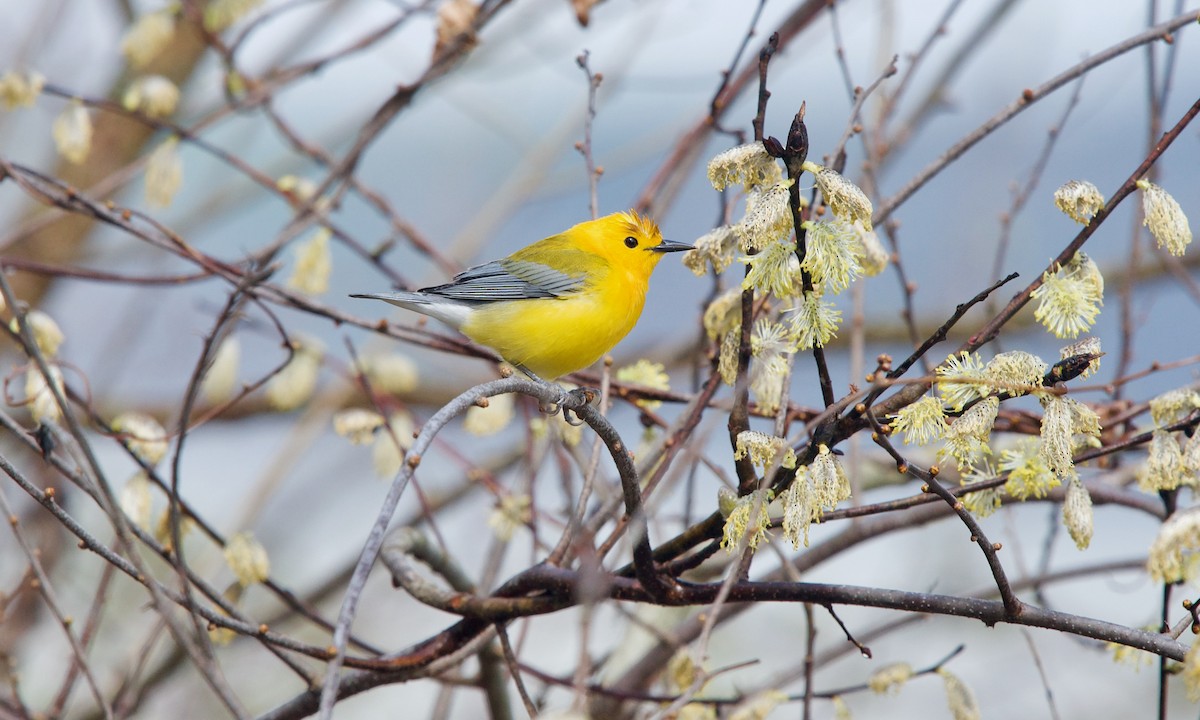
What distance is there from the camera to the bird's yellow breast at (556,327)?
137 inches

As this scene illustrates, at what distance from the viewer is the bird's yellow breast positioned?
348 centimetres

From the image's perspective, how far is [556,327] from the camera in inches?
138

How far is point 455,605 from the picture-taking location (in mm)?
2334

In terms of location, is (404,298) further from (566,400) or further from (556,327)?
(566,400)

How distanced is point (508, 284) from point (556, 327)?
359 mm

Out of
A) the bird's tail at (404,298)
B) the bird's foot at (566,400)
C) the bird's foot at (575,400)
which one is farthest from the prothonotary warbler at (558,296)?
the bird's foot at (575,400)

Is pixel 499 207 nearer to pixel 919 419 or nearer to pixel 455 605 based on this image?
pixel 455 605

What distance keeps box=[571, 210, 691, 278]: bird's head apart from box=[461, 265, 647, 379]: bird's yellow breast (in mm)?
157

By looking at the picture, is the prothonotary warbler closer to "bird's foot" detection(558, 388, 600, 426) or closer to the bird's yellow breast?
the bird's yellow breast

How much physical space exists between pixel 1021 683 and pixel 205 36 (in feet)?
16.6

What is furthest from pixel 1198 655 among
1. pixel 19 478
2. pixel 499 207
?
pixel 499 207

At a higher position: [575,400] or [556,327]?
[556,327]

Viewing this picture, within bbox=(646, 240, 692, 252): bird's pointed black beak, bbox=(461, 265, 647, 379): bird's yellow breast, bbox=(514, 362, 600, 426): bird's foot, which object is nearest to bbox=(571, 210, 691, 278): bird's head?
bbox=(646, 240, 692, 252): bird's pointed black beak

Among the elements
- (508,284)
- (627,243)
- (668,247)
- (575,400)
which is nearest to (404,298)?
(508,284)
